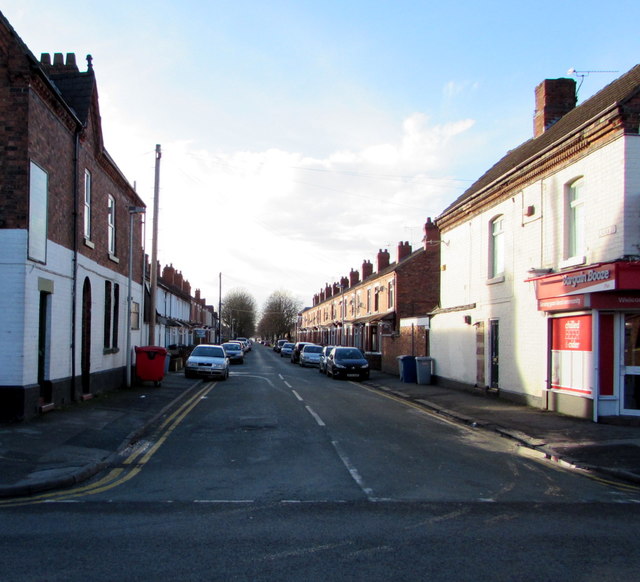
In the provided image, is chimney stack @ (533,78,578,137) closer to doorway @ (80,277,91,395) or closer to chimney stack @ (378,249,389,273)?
doorway @ (80,277,91,395)

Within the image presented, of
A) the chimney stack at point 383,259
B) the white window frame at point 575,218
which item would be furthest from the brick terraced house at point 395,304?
the white window frame at point 575,218

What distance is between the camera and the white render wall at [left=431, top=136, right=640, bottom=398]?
42.5ft

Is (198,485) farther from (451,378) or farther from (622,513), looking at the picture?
(451,378)

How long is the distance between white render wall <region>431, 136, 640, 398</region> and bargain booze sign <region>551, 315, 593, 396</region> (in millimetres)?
530

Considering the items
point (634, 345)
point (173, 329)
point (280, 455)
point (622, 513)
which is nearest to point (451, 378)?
point (634, 345)

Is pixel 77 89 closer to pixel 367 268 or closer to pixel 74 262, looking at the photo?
pixel 74 262

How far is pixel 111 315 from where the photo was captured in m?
20.1

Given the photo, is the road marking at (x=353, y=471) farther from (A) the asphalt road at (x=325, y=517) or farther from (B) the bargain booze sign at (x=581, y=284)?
(B) the bargain booze sign at (x=581, y=284)

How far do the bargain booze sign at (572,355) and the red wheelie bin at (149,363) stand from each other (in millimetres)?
13050

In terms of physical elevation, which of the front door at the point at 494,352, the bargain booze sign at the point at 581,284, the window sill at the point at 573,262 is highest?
the window sill at the point at 573,262

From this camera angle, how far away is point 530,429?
12695 millimetres

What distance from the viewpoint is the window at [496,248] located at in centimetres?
1922

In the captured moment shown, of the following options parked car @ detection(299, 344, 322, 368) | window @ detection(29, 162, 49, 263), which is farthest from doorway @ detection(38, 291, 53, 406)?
parked car @ detection(299, 344, 322, 368)

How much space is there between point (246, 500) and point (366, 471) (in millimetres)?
2223
